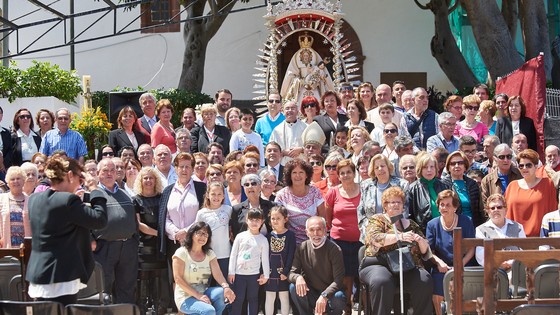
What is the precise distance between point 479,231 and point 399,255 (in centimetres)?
81

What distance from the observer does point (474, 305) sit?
782 centimetres

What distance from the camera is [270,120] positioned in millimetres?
13211

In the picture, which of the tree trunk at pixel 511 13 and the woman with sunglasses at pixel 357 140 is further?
the tree trunk at pixel 511 13

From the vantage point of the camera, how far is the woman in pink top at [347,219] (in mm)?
9945

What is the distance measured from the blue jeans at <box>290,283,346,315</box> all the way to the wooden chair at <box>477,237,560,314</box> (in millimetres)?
1917

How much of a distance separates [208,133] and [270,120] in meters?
1.02

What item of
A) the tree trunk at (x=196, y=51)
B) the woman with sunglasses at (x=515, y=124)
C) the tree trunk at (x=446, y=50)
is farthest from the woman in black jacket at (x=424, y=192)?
the tree trunk at (x=196, y=51)

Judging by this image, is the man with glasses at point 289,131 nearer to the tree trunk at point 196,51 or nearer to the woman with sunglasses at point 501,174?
the woman with sunglasses at point 501,174

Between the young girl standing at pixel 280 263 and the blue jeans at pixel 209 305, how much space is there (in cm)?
52

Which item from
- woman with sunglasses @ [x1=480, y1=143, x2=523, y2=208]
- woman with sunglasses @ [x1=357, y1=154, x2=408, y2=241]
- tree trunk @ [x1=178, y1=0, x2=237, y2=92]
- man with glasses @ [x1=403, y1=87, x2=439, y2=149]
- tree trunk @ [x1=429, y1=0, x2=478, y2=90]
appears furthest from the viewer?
tree trunk @ [x1=178, y1=0, x2=237, y2=92]

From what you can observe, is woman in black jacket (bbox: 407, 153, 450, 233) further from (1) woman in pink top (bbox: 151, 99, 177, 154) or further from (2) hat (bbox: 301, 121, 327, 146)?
(1) woman in pink top (bbox: 151, 99, 177, 154)

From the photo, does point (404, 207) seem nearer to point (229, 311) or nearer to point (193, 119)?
point (229, 311)

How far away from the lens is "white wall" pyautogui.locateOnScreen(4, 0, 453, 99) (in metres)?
22.4

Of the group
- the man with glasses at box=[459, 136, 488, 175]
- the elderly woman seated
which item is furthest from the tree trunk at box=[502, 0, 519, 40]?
the elderly woman seated
